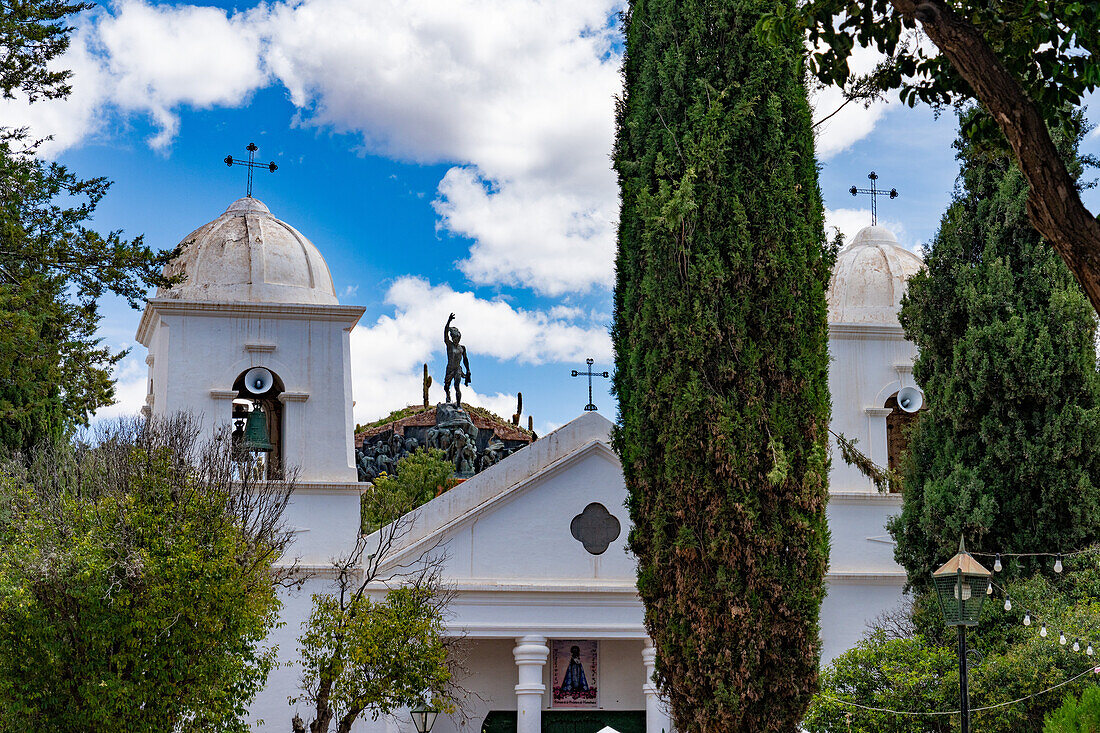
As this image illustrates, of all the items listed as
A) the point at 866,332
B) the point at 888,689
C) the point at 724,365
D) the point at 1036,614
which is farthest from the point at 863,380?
the point at 724,365

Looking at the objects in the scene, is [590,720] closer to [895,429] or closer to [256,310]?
[895,429]

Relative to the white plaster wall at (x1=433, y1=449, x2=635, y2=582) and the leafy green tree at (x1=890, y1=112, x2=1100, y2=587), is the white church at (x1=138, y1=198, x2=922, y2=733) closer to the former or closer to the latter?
the white plaster wall at (x1=433, y1=449, x2=635, y2=582)

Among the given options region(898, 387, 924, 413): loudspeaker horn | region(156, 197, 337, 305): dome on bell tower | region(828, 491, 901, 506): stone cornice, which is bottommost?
region(828, 491, 901, 506): stone cornice

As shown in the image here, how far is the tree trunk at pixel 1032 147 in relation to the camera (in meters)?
5.53

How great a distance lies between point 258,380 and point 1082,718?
13.7m

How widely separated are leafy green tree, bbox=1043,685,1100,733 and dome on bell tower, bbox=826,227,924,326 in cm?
1317

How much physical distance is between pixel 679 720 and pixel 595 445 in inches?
275

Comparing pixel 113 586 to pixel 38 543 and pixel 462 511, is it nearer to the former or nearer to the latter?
pixel 38 543

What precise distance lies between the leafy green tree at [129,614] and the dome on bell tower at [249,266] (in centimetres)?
421

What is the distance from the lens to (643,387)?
1247 cm

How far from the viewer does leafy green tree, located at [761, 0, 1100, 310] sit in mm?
5613

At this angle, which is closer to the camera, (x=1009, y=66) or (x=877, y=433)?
(x=1009, y=66)

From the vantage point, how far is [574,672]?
20.3 meters

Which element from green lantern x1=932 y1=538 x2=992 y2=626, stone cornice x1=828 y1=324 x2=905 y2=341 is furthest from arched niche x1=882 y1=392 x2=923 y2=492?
green lantern x1=932 y1=538 x2=992 y2=626
